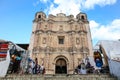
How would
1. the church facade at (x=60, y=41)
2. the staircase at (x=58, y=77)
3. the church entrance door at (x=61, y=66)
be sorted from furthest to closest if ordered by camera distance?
1. the church entrance door at (x=61, y=66)
2. the church facade at (x=60, y=41)
3. the staircase at (x=58, y=77)

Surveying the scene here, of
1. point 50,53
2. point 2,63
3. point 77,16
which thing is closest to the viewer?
point 2,63

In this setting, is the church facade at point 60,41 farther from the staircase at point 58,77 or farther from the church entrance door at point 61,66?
the staircase at point 58,77

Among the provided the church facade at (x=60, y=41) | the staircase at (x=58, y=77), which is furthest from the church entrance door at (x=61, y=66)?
the staircase at (x=58, y=77)

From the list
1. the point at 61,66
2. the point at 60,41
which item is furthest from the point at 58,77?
the point at 60,41

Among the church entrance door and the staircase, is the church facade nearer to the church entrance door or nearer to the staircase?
the church entrance door

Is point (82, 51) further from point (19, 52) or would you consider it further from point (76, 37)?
point (19, 52)

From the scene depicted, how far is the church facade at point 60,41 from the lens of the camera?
784 inches

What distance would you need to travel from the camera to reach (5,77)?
9.71 meters

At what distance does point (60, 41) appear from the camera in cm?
2181

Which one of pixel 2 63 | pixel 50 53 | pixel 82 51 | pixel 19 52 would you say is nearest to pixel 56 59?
pixel 50 53

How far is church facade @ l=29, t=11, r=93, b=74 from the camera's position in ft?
65.4

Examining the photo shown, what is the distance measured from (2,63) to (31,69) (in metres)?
3.01

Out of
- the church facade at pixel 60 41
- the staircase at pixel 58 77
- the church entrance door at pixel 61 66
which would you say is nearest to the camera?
the staircase at pixel 58 77

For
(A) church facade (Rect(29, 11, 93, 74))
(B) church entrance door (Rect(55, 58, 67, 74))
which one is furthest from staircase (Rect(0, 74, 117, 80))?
(B) church entrance door (Rect(55, 58, 67, 74))
